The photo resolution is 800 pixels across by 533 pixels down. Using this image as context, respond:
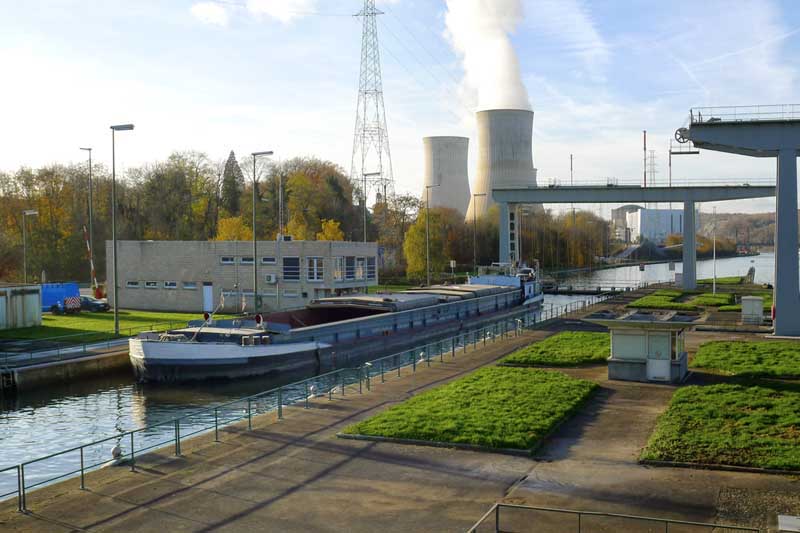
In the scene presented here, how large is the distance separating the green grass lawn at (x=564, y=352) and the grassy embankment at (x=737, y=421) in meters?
4.34

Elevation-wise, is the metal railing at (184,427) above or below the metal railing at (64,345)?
below

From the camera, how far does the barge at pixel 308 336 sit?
32.2 metres

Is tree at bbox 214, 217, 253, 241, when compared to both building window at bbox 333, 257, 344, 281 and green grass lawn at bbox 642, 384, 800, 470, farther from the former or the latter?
green grass lawn at bbox 642, 384, 800, 470

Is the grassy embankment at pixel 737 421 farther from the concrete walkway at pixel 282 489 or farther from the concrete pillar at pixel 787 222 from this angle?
the concrete pillar at pixel 787 222

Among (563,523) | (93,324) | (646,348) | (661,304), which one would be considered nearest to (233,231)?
(93,324)

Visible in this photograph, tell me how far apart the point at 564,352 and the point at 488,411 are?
43.2 feet

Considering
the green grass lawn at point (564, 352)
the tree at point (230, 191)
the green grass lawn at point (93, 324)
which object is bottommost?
the green grass lawn at point (564, 352)

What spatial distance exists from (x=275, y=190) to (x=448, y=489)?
316 feet

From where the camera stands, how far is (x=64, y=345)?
36.3 meters

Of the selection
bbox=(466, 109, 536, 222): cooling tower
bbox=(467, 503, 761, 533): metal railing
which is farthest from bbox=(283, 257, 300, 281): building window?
bbox=(467, 503, 761, 533): metal railing

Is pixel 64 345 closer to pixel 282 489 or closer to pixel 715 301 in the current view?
pixel 282 489

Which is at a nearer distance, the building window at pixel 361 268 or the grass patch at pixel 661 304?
Result: the grass patch at pixel 661 304

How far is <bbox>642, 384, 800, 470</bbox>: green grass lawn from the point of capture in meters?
16.3

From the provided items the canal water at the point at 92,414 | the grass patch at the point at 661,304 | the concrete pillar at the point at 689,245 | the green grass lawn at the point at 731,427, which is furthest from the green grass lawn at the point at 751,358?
the concrete pillar at the point at 689,245
